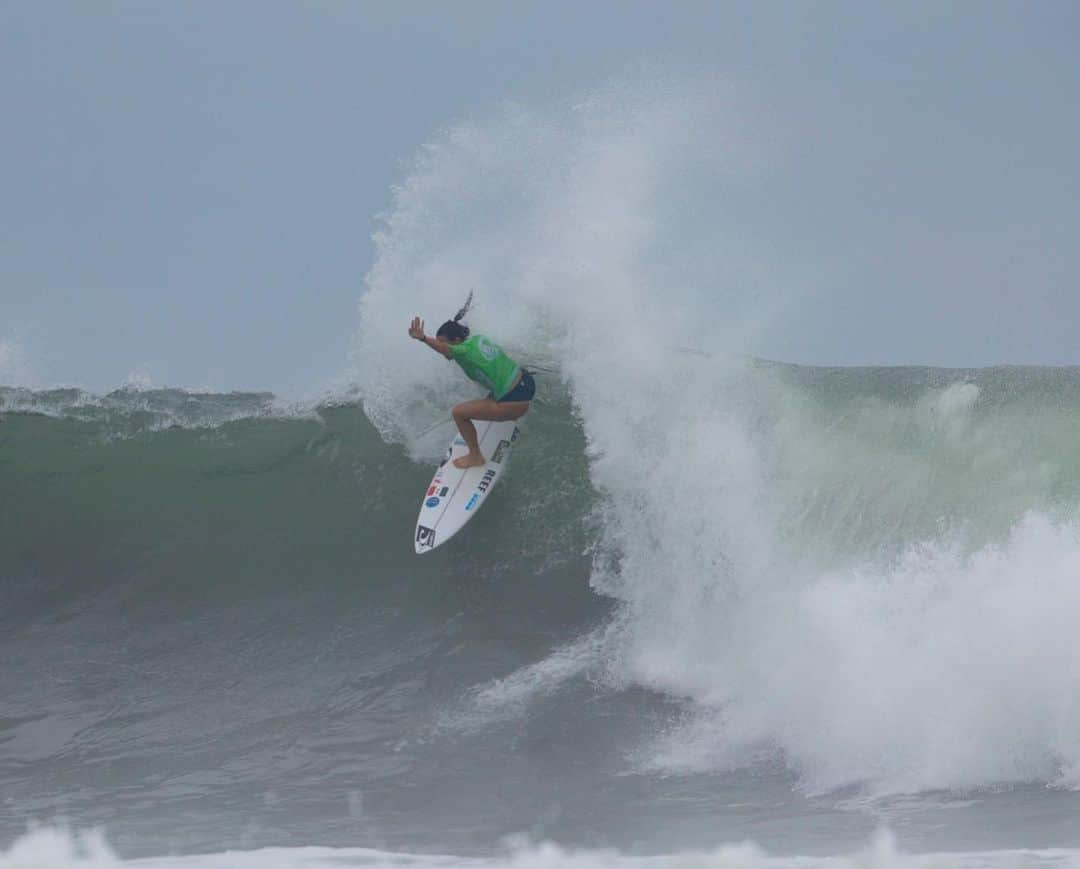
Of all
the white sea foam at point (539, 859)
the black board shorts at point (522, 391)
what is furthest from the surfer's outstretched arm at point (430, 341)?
the white sea foam at point (539, 859)

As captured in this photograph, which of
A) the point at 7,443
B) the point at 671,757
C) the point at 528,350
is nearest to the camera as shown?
the point at 671,757

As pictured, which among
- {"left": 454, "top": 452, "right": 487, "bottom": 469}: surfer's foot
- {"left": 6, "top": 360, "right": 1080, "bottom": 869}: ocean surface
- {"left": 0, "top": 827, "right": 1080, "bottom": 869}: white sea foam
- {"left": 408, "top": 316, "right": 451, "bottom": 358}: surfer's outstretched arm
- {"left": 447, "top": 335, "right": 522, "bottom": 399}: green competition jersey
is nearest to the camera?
{"left": 0, "top": 827, "right": 1080, "bottom": 869}: white sea foam

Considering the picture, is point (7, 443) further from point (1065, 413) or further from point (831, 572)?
point (1065, 413)

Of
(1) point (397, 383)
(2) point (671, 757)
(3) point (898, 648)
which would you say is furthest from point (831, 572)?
(1) point (397, 383)

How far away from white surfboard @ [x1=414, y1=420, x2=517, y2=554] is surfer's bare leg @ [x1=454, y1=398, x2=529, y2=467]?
0.25ft

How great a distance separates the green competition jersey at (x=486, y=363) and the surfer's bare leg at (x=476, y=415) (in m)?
0.12

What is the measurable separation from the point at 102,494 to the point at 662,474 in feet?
17.7

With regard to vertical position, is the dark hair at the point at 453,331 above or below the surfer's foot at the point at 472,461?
above

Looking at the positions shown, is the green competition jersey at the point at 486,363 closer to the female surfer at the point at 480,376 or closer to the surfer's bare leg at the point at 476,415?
the female surfer at the point at 480,376

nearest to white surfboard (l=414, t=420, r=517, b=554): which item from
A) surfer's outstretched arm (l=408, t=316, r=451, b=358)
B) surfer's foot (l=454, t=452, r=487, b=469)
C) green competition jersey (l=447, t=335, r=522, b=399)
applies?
surfer's foot (l=454, t=452, r=487, b=469)

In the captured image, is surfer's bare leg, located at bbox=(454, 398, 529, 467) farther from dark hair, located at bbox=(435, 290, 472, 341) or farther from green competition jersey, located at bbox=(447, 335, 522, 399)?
dark hair, located at bbox=(435, 290, 472, 341)

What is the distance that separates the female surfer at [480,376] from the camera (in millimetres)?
9023

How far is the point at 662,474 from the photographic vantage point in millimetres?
8711

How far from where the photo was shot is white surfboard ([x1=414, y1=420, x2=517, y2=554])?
9.06m
